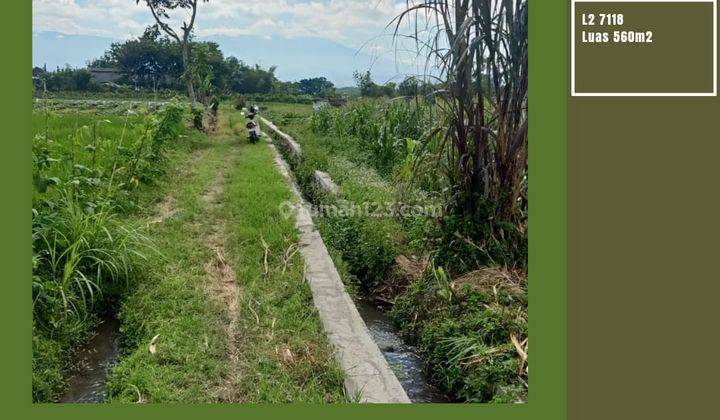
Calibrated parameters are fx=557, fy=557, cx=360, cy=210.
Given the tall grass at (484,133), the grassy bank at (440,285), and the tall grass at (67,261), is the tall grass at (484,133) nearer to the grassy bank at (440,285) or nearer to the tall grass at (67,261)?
the grassy bank at (440,285)

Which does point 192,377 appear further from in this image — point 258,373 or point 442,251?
point 442,251

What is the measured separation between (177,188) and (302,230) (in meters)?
2.28

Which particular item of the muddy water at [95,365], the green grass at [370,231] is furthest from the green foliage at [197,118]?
the muddy water at [95,365]

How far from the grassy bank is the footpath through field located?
58 cm

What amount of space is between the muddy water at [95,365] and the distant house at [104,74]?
14168 mm

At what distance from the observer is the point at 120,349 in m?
2.98

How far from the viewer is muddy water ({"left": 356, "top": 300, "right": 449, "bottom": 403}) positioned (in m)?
2.82

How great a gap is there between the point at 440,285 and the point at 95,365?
1.93 meters

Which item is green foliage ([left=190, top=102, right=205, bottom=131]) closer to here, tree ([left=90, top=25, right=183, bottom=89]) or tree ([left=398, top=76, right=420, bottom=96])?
tree ([left=90, top=25, right=183, bottom=89])

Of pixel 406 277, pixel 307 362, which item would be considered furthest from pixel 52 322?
pixel 406 277

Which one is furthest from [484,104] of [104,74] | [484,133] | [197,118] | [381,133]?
[104,74]

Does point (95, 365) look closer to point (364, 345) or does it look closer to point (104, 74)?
point (364, 345)

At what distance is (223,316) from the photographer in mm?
3156

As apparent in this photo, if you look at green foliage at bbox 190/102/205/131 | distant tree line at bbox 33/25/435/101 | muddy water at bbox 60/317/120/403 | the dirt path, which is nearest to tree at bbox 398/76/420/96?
the dirt path
